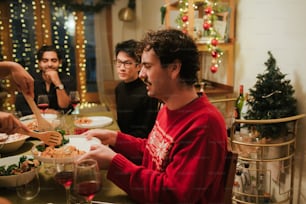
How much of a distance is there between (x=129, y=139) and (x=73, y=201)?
376mm

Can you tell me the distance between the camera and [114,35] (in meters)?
4.32

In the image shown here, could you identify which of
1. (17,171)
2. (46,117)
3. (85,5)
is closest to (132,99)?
(46,117)

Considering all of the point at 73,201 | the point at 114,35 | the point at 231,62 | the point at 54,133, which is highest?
the point at 114,35

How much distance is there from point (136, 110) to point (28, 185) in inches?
34.1

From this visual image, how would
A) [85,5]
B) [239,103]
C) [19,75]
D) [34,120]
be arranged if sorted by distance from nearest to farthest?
[19,75] → [34,120] → [239,103] → [85,5]

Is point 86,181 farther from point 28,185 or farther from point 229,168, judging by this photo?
point 229,168

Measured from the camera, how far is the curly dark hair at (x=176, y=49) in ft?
3.10

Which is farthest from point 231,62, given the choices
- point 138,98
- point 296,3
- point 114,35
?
point 114,35

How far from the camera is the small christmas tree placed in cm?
178

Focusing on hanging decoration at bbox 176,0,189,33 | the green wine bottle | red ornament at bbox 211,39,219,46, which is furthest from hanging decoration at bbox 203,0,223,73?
the green wine bottle

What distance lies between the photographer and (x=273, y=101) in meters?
1.79

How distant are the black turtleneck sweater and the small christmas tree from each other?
63 cm

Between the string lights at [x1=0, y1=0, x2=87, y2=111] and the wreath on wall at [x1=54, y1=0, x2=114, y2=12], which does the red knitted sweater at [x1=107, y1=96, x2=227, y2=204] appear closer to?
the string lights at [x1=0, y1=0, x2=87, y2=111]

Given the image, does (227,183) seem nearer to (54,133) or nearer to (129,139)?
(129,139)
